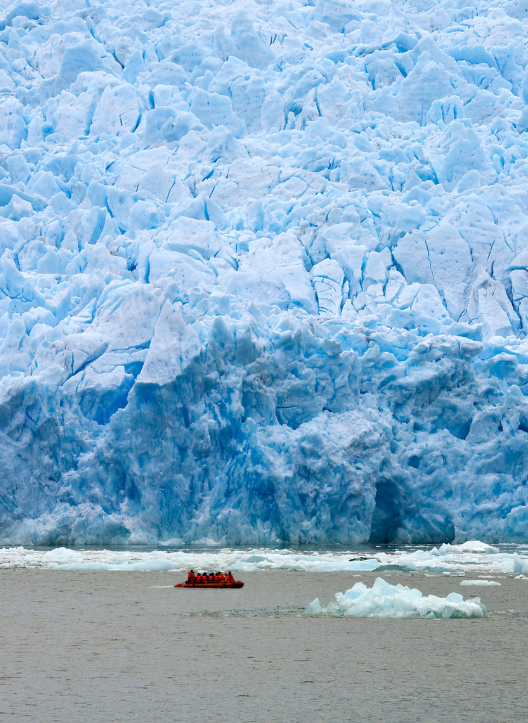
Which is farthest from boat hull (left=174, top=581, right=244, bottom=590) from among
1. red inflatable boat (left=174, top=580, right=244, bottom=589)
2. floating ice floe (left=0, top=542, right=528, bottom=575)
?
floating ice floe (left=0, top=542, right=528, bottom=575)

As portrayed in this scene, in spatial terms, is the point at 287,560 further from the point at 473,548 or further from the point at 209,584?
the point at 473,548

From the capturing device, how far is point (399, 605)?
10.2 meters

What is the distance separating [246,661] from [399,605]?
2690mm

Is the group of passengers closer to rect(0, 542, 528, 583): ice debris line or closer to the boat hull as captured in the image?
the boat hull

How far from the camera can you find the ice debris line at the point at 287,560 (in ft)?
49.9

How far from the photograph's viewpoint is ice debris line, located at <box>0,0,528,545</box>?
A: 64.0 feet

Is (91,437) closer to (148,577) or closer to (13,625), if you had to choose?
(148,577)

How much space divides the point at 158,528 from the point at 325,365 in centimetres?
468

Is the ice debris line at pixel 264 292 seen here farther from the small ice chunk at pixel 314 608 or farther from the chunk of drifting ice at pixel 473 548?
the small ice chunk at pixel 314 608

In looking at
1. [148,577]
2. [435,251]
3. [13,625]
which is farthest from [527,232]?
[13,625]

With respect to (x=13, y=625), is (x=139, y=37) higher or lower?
higher

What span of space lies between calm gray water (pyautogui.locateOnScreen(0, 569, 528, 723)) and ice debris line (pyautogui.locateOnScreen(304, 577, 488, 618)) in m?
0.14

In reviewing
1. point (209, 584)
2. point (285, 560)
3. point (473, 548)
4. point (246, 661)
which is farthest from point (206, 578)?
point (473, 548)

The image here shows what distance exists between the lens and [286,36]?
2911cm
